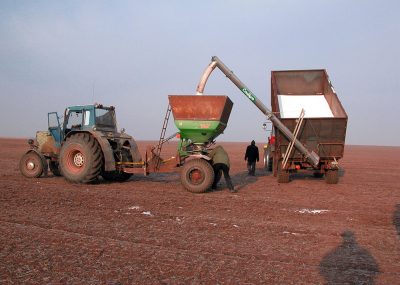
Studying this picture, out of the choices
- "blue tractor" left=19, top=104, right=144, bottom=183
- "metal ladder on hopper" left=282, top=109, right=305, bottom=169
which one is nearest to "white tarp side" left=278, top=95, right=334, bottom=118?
"metal ladder on hopper" left=282, top=109, right=305, bottom=169

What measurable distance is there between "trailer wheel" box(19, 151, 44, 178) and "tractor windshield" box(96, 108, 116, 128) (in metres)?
2.32

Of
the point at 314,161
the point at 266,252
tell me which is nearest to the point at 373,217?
the point at 266,252

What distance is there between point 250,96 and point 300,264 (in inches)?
291

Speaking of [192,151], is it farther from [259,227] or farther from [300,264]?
[300,264]

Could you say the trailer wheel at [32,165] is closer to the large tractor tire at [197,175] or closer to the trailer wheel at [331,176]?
the large tractor tire at [197,175]

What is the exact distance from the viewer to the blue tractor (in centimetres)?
971

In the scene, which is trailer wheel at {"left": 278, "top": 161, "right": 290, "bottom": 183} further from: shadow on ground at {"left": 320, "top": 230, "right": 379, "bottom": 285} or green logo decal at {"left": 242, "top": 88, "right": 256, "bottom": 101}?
shadow on ground at {"left": 320, "top": 230, "right": 379, "bottom": 285}

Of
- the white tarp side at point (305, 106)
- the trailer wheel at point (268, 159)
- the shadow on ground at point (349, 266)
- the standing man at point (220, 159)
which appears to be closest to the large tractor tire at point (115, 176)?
the standing man at point (220, 159)

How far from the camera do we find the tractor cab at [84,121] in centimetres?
1037

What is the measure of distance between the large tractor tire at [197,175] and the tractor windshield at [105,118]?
311 cm

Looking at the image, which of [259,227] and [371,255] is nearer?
[371,255]

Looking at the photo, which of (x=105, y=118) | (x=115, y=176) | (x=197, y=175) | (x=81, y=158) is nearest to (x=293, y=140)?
(x=197, y=175)

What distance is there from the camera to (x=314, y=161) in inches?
424

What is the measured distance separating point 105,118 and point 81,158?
1509mm
